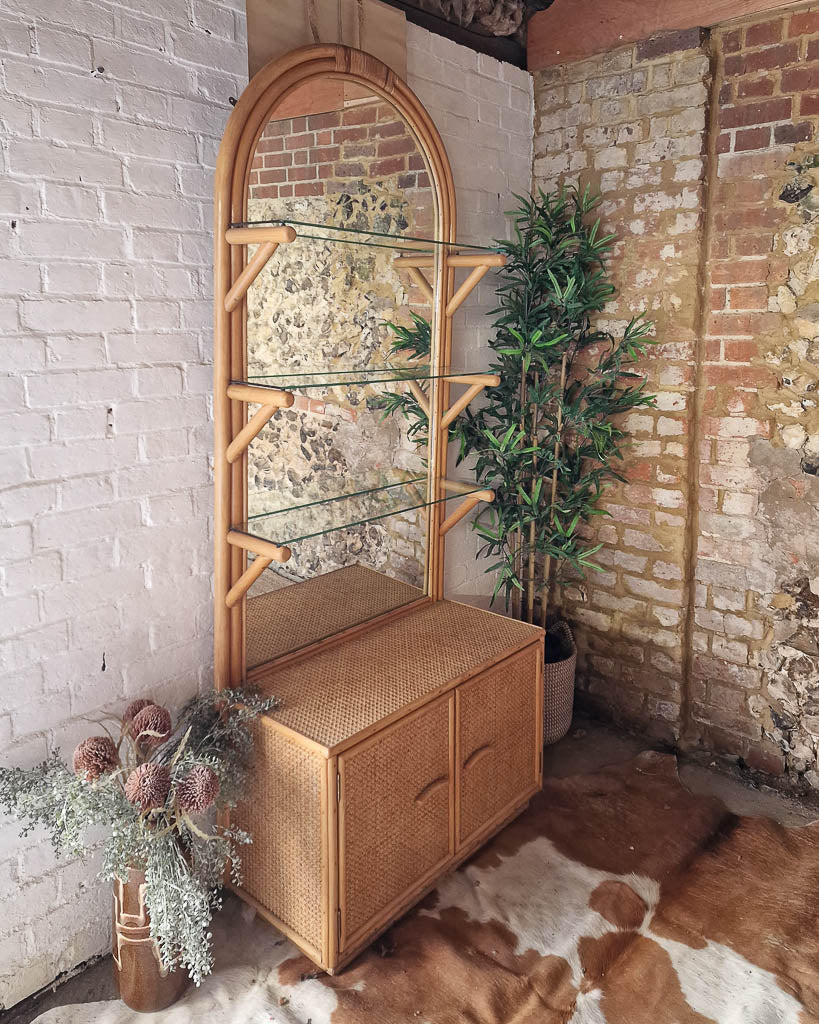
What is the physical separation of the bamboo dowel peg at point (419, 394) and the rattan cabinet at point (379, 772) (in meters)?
0.72

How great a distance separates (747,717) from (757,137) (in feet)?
6.54

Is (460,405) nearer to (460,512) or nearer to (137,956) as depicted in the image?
(460,512)

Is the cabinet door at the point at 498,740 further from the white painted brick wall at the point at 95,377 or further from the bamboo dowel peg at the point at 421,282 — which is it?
the bamboo dowel peg at the point at 421,282

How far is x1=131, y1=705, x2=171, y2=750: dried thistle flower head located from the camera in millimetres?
1972

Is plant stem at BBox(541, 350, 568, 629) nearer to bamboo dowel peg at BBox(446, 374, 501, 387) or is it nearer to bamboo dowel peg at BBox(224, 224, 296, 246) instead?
bamboo dowel peg at BBox(446, 374, 501, 387)

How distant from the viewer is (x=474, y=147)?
2959mm

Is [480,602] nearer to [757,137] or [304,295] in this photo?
[304,295]

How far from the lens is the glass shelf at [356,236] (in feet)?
7.21

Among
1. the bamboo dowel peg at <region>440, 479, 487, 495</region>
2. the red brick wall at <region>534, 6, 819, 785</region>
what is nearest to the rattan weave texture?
the bamboo dowel peg at <region>440, 479, 487, 495</region>

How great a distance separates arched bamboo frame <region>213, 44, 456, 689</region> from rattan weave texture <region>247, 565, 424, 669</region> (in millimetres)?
118

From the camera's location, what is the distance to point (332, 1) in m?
2.36

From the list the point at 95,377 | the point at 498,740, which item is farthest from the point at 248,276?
the point at 498,740

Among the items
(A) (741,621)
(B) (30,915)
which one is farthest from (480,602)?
(B) (30,915)

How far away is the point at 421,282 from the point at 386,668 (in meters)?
1.22
